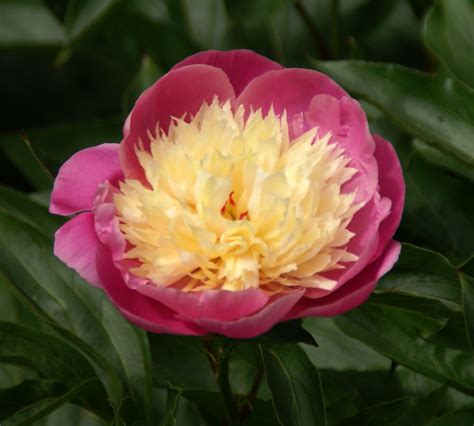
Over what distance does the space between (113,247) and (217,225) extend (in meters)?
0.07

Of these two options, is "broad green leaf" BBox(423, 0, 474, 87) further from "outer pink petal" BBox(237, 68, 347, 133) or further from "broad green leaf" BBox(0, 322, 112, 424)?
"broad green leaf" BBox(0, 322, 112, 424)

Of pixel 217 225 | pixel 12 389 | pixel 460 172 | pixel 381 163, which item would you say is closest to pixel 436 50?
pixel 460 172

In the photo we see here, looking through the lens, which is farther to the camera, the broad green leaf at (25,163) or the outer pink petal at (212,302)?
the broad green leaf at (25,163)

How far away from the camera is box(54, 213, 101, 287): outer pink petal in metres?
0.68

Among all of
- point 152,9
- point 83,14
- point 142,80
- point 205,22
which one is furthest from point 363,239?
point 152,9

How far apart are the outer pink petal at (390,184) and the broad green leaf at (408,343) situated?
0.16 m

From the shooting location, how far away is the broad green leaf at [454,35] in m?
0.89

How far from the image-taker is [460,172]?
89 centimetres

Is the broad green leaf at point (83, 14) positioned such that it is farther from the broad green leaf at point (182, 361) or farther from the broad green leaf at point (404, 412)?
the broad green leaf at point (404, 412)

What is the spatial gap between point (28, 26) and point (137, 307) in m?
0.91

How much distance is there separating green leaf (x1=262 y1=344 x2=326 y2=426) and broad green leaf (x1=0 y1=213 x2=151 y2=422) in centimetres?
15

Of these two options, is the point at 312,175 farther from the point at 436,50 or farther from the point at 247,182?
the point at 436,50

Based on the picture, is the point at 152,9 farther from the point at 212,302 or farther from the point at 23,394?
the point at 212,302

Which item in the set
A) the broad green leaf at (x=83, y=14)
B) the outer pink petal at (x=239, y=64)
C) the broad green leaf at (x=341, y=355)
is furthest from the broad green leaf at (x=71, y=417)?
the broad green leaf at (x=83, y=14)
